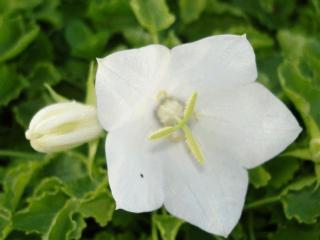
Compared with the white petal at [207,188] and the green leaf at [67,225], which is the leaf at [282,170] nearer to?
the white petal at [207,188]

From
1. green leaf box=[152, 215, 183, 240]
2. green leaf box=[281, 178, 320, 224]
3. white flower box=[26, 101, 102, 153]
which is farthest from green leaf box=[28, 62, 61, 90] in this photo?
green leaf box=[281, 178, 320, 224]

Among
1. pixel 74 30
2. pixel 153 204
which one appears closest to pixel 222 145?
pixel 153 204

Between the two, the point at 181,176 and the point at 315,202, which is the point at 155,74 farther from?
the point at 315,202

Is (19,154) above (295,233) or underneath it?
above

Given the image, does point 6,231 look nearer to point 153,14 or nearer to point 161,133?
point 161,133

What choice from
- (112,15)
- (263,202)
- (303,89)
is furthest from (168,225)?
(112,15)

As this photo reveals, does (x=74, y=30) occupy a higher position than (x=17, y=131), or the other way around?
(x=74, y=30)

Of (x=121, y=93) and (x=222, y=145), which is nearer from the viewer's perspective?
(x=121, y=93)
